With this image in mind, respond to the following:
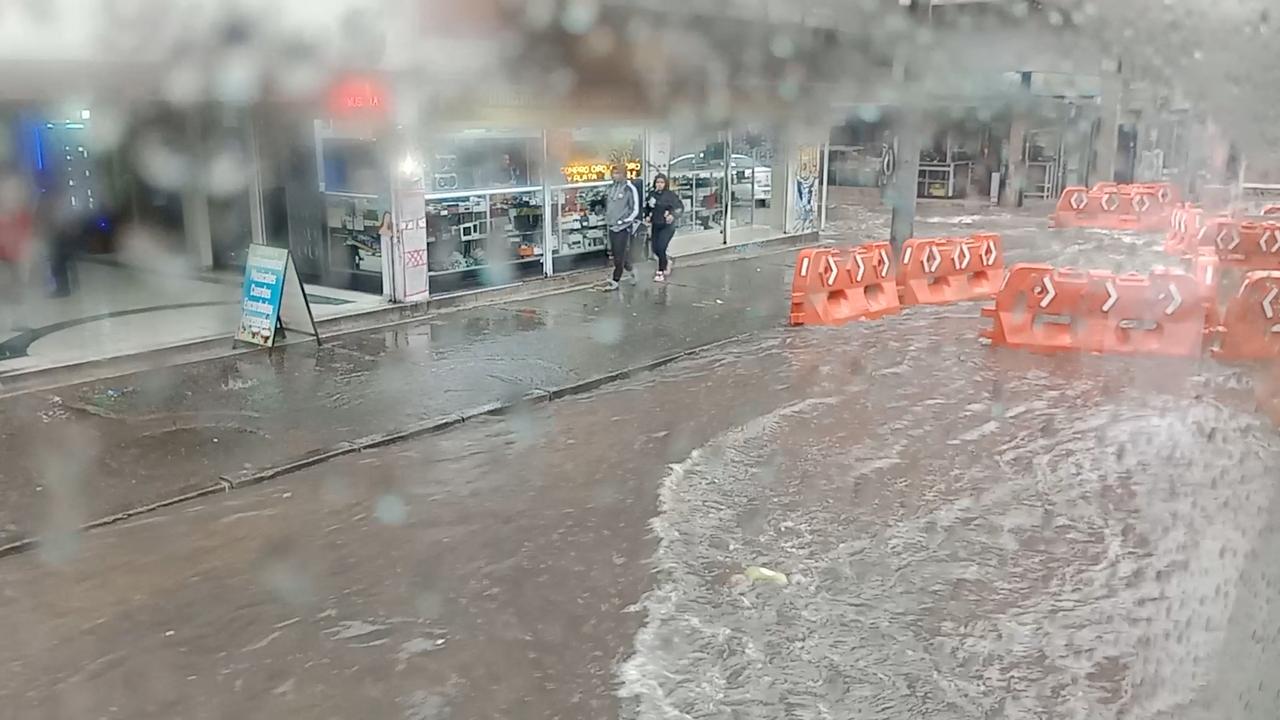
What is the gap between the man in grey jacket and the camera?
632 centimetres

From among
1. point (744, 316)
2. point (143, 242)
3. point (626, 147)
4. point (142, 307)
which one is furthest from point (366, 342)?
point (143, 242)

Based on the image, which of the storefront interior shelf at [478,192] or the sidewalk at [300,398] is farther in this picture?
the storefront interior shelf at [478,192]

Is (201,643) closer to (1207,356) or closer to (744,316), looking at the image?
(744,316)

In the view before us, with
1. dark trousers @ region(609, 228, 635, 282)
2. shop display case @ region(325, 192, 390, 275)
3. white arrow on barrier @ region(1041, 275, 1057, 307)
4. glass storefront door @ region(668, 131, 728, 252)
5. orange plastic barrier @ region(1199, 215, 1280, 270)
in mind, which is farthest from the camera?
glass storefront door @ region(668, 131, 728, 252)

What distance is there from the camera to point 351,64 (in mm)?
2297

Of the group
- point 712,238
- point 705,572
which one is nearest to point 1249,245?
point 712,238

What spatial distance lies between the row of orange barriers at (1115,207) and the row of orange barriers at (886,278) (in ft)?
13.5

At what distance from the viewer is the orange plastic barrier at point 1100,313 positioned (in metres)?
4.90

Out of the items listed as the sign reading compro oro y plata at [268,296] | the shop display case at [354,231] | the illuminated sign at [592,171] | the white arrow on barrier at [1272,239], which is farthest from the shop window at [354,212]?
the white arrow on barrier at [1272,239]

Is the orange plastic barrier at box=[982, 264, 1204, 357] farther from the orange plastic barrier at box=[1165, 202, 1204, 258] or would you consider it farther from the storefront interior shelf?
the orange plastic barrier at box=[1165, 202, 1204, 258]

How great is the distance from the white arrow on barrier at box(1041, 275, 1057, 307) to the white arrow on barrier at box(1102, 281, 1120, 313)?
9.2 inches

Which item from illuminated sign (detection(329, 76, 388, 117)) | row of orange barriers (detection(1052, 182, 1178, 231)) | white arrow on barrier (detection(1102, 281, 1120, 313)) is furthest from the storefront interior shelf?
row of orange barriers (detection(1052, 182, 1178, 231))

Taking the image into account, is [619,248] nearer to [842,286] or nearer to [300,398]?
[842,286]

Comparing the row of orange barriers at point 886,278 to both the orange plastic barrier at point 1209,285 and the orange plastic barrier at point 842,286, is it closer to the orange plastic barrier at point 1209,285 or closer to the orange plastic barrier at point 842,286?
the orange plastic barrier at point 842,286
